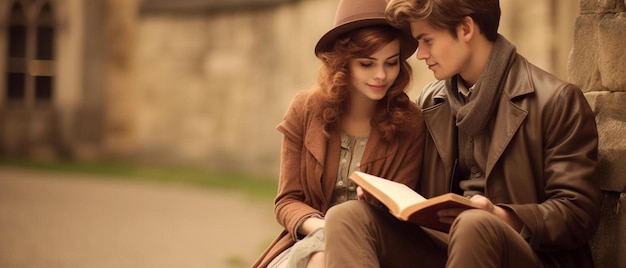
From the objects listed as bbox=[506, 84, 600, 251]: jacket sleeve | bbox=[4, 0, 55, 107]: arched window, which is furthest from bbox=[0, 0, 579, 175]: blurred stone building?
bbox=[506, 84, 600, 251]: jacket sleeve

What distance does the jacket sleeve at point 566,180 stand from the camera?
3.26 metres

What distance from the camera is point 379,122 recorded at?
154 inches

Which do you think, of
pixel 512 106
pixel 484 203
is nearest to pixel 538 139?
pixel 512 106

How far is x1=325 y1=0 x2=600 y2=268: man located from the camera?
3246 mm

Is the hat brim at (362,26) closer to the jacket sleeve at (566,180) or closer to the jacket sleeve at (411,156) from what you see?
the jacket sleeve at (411,156)

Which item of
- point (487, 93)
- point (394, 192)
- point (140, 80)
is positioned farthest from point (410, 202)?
point (140, 80)

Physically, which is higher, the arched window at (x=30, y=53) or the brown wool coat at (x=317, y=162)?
the brown wool coat at (x=317, y=162)

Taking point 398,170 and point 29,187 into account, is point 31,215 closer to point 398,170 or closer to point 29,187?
point 29,187

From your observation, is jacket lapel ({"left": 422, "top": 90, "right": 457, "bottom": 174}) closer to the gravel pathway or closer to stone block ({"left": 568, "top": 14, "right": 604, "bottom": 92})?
stone block ({"left": 568, "top": 14, "right": 604, "bottom": 92})

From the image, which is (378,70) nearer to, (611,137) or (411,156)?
(411,156)

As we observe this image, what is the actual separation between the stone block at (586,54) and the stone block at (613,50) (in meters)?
0.07

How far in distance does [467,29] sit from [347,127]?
0.67 metres

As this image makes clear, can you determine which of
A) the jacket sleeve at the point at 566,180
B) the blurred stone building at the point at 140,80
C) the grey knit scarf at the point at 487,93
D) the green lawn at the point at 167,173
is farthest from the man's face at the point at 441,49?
the blurred stone building at the point at 140,80

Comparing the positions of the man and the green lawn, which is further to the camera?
the green lawn
